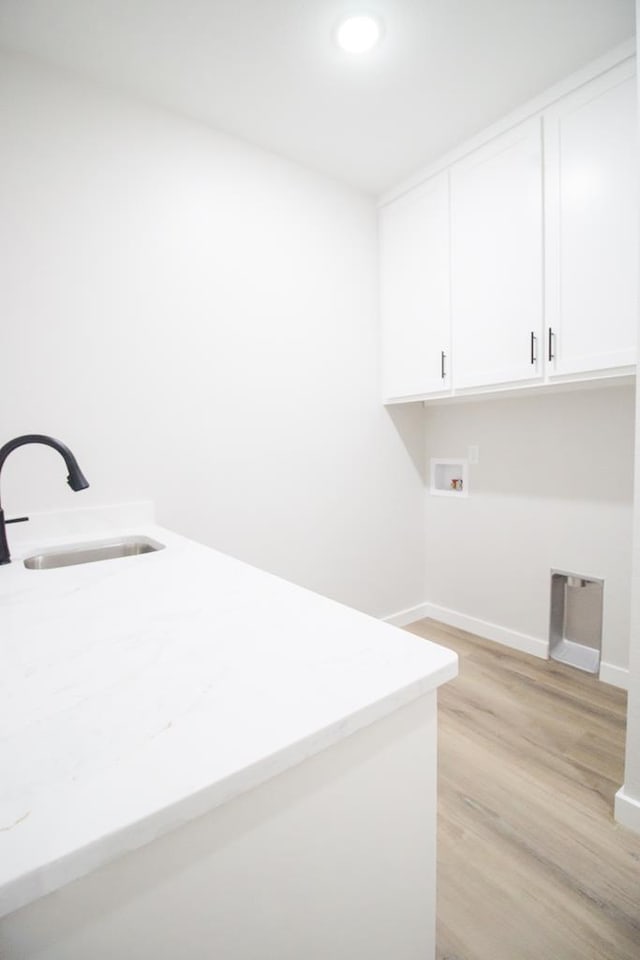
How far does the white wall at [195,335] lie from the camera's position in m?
1.52

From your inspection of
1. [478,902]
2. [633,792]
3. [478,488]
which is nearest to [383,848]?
[478,902]

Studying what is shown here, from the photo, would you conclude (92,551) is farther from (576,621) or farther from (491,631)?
(576,621)

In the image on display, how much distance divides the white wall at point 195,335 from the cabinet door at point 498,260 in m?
0.56

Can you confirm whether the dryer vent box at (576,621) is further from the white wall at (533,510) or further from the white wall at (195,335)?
the white wall at (195,335)

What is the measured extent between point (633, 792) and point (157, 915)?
4.81ft

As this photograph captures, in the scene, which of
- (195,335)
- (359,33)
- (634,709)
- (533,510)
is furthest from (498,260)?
(634,709)

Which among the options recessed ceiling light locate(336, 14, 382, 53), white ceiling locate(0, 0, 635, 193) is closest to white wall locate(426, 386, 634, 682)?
white ceiling locate(0, 0, 635, 193)

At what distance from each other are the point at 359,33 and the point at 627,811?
8.33 ft

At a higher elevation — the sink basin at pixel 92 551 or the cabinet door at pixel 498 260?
the cabinet door at pixel 498 260

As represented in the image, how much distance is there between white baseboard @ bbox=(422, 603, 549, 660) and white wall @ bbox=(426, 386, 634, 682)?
0.01 metres

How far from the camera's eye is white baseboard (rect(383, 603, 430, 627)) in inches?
106

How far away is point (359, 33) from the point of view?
1437mm

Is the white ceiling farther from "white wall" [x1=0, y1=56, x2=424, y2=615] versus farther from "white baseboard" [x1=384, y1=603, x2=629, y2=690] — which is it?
"white baseboard" [x1=384, y1=603, x2=629, y2=690]

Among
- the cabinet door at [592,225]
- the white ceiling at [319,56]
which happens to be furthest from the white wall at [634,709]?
the white ceiling at [319,56]
